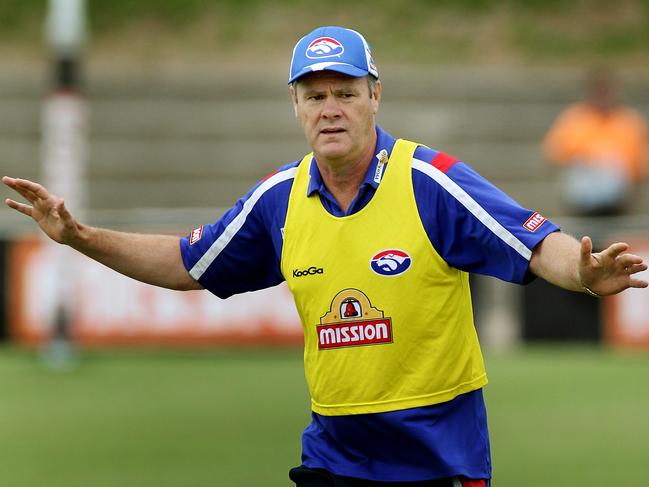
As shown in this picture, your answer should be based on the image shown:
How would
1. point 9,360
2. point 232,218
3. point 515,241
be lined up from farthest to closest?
point 9,360
point 232,218
point 515,241

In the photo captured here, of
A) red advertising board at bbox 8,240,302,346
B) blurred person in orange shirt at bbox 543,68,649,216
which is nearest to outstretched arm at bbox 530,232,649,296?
red advertising board at bbox 8,240,302,346

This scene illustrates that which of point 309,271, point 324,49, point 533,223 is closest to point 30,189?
point 309,271

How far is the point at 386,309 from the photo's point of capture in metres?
4.61

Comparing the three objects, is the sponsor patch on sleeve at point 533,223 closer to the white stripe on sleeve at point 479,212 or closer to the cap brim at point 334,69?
the white stripe on sleeve at point 479,212

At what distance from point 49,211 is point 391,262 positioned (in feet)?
4.41

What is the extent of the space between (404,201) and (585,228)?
417 inches

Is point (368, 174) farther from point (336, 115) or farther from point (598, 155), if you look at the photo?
point (598, 155)

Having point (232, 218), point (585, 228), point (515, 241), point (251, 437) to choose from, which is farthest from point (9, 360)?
point (515, 241)

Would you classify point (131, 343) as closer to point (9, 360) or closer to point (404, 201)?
point (9, 360)

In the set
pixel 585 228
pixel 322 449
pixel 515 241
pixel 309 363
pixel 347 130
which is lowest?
pixel 322 449

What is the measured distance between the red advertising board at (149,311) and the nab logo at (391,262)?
9.89 meters

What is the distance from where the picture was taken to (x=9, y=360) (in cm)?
1384

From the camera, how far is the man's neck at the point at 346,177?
475 centimetres

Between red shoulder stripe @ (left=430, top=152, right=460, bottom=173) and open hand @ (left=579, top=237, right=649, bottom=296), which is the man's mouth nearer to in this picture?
Result: red shoulder stripe @ (left=430, top=152, right=460, bottom=173)
